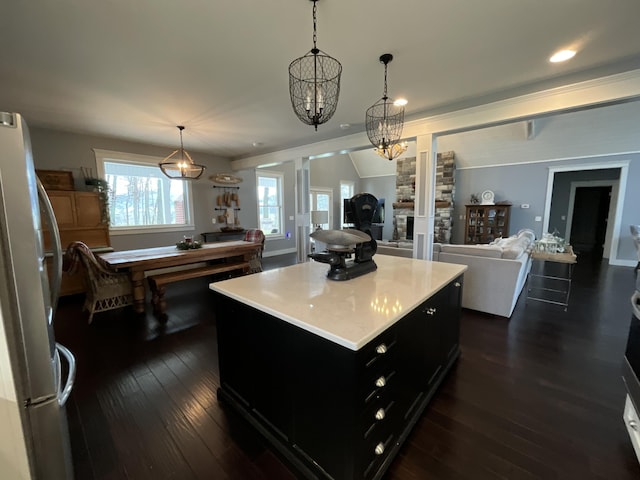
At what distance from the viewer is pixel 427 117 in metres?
3.52

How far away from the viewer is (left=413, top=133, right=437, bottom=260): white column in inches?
139

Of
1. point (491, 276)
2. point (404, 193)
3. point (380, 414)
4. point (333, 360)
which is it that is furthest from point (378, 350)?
point (404, 193)

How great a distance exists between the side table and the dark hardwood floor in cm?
79

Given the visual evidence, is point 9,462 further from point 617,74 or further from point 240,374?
point 617,74

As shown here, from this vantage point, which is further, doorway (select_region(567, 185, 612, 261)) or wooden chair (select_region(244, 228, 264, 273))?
doorway (select_region(567, 185, 612, 261))

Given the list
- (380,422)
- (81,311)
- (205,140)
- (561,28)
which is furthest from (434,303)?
(205,140)

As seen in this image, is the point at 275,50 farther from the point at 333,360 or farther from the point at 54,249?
the point at 333,360

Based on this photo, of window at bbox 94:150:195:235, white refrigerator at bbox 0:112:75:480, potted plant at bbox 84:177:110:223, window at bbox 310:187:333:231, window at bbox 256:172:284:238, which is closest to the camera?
white refrigerator at bbox 0:112:75:480

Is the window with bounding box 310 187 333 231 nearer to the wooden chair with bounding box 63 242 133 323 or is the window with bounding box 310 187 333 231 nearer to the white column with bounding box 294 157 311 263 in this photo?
the white column with bounding box 294 157 311 263

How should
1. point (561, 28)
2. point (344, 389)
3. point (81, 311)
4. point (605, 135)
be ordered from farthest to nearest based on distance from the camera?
point (605, 135) < point (81, 311) < point (561, 28) < point (344, 389)

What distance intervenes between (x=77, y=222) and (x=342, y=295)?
183 inches

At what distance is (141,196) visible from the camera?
Answer: 5.13m

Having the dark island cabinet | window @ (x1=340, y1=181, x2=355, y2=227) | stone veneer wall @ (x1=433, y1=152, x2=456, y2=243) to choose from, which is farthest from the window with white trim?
the dark island cabinet

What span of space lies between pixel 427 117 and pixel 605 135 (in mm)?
5102
